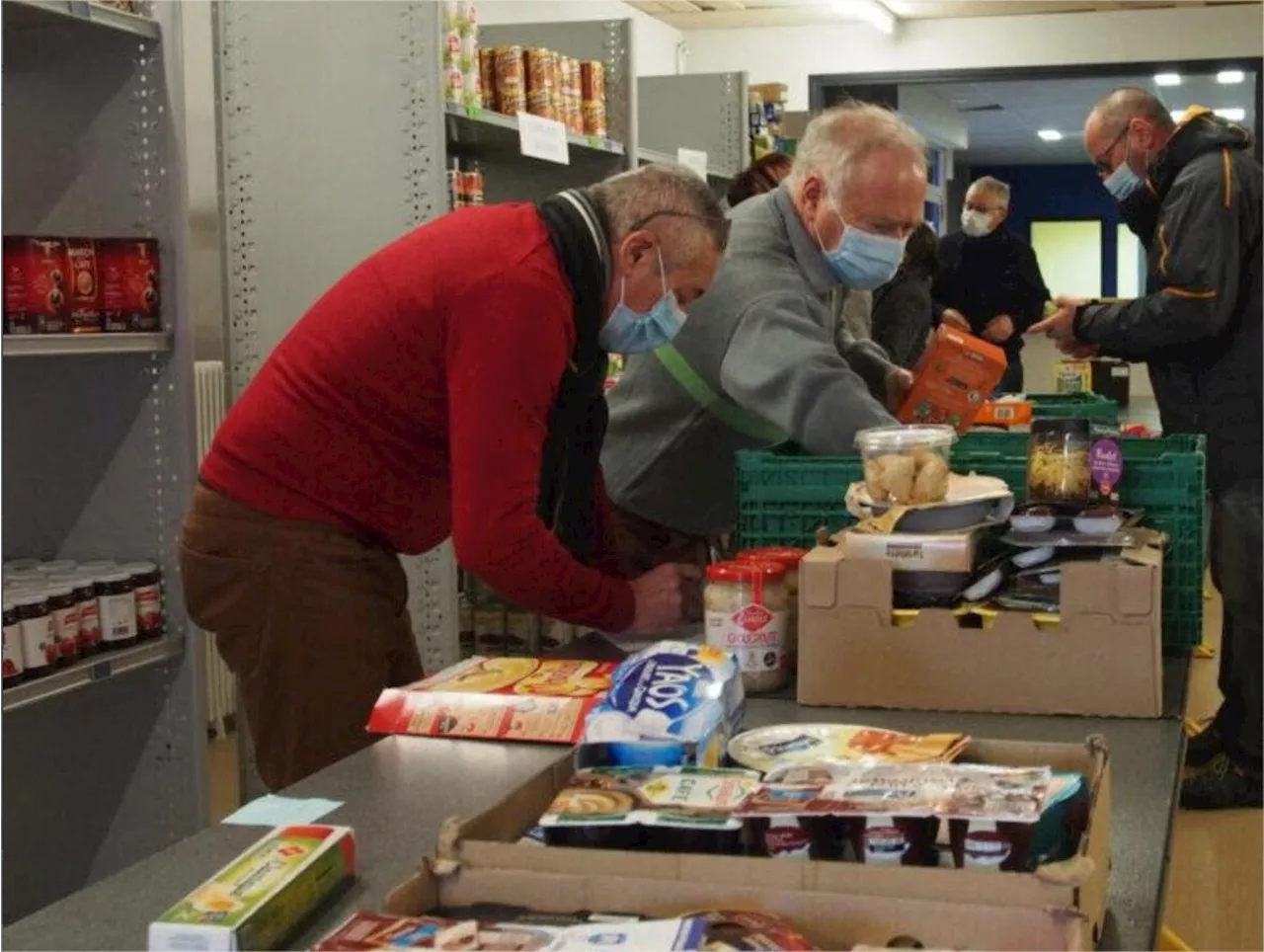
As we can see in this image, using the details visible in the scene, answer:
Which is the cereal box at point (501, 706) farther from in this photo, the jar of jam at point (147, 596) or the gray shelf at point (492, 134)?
the gray shelf at point (492, 134)

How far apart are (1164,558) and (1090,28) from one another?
23.9 ft

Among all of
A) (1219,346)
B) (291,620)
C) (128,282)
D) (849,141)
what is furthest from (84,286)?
Answer: (1219,346)

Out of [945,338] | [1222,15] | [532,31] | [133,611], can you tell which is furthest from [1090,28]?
[133,611]

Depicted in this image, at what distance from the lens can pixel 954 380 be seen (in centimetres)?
307

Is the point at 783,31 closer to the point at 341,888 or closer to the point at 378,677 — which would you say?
the point at 378,677

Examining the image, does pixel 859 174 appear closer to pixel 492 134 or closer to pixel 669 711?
pixel 669 711

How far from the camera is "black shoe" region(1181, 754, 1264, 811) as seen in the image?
4.16 metres

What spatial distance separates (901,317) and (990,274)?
2.25 metres

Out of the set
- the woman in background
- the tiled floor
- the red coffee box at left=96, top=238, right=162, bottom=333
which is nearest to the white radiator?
the tiled floor

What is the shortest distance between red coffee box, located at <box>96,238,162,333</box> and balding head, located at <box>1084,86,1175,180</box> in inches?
103

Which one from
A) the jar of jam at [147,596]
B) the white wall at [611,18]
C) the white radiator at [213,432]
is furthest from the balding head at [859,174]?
the white radiator at [213,432]

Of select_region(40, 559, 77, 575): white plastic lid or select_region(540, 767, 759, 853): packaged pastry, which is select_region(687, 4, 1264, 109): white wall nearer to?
select_region(40, 559, 77, 575): white plastic lid

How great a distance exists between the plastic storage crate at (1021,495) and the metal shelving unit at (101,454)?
147 cm

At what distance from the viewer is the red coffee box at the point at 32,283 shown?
291 centimetres
